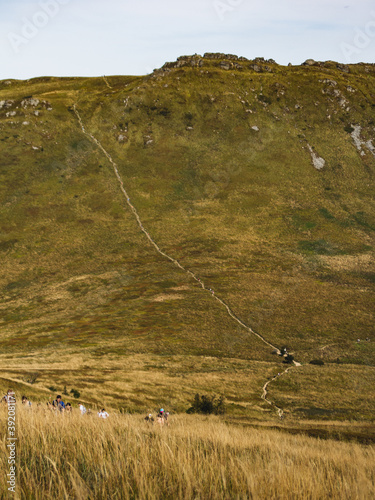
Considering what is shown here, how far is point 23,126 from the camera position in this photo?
156875 millimetres

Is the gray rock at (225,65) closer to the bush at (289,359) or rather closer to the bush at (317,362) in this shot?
the bush at (289,359)

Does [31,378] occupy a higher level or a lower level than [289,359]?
higher

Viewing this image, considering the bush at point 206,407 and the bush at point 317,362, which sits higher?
the bush at point 206,407

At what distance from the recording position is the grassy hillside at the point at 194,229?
202ft

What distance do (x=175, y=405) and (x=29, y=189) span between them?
114574 mm

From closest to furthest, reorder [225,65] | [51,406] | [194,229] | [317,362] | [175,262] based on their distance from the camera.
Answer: [51,406] → [317,362] → [175,262] → [194,229] → [225,65]

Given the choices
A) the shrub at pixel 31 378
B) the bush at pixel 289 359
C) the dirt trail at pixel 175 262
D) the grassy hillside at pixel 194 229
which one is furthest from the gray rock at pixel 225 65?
the shrub at pixel 31 378

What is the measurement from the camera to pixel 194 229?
12362 cm

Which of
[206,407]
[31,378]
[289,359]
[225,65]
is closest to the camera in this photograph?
[206,407]

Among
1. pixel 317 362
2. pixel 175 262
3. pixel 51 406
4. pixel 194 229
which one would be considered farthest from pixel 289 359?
pixel 194 229

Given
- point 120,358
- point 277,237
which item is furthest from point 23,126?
point 120,358

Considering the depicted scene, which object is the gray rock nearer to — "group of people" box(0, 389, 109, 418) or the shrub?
the shrub

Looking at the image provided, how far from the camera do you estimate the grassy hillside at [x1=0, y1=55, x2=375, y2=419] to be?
61500 mm

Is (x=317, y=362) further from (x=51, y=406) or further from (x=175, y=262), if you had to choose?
(x=51, y=406)
